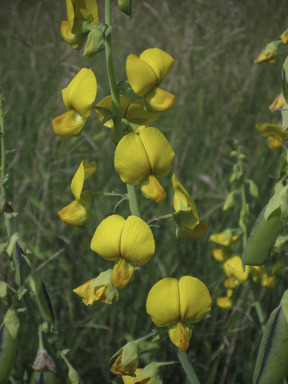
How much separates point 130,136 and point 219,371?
1460 mm

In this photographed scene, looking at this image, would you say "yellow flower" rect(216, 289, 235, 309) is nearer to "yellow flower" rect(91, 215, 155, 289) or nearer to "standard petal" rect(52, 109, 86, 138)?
"yellow flower" rect(91, 215, 155, 289)

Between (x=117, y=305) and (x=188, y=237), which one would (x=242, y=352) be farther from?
(x=188, y=237)

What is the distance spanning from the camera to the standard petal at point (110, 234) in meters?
0.99

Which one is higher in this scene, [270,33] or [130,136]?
[130,136]

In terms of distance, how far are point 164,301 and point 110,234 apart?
23 centimetres

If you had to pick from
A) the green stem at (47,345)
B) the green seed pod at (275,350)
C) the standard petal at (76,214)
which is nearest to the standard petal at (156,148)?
the standard petal at (76,214)

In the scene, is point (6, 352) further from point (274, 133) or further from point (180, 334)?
point (274, 133)

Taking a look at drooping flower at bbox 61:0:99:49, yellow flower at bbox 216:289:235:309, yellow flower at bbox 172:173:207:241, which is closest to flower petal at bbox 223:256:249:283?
yellow flower at bbox 216:289:235:309

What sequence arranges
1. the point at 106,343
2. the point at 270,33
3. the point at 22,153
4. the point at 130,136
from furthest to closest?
the point at 270,33
the point at 22,153
the point at 106,343
the point at 130,136

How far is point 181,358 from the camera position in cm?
106

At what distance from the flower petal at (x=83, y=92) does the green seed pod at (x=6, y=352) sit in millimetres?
750

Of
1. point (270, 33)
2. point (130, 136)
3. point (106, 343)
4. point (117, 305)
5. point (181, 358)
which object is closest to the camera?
point (130, 136)

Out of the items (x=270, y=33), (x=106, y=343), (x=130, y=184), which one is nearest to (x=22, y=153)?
(x=106, y=343)

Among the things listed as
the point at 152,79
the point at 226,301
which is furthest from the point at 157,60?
the point at 226,301
